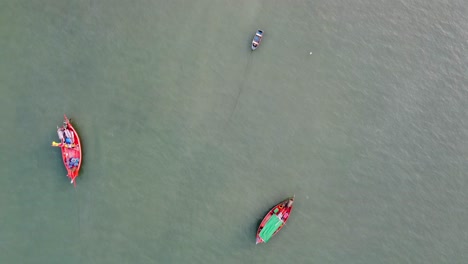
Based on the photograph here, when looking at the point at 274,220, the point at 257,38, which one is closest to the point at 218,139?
the point at 274,220

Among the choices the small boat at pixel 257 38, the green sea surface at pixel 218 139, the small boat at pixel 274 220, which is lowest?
the small boat at pixel 274 220

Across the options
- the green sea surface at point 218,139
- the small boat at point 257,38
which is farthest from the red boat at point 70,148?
the small boat at point 257,38

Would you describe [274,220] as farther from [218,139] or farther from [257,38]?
[257,38]

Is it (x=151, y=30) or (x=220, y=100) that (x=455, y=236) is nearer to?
(x=220, y=100)

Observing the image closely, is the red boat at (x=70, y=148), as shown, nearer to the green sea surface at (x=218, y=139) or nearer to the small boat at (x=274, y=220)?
the green sea surface at (x=218, y=139)

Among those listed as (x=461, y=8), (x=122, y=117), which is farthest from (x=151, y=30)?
(x=461, y=8)

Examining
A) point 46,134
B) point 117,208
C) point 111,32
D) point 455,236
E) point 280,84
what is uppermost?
point 111,32
